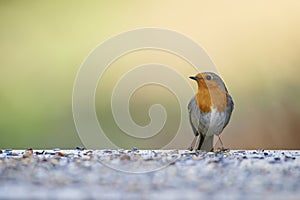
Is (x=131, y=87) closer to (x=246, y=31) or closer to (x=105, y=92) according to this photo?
(x=105, y=92)

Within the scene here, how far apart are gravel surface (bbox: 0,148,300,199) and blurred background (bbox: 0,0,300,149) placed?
241 centimetres

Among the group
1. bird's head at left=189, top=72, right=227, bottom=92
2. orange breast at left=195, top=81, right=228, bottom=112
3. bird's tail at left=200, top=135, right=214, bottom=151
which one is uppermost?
bird's head at left=189, top=72, right=227, bottom=92

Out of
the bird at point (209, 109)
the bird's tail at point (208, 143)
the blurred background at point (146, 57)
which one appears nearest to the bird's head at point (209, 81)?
the bird at point (209, 109)

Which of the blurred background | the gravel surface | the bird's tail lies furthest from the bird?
the blurred background

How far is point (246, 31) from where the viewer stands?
6148 mm

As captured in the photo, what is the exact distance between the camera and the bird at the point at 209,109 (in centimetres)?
401

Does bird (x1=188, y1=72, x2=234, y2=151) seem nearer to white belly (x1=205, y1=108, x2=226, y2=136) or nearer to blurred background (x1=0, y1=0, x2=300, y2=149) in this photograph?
white belly (x1=205, y1=108, x2=226, y2=136)

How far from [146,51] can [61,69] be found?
0.90 m

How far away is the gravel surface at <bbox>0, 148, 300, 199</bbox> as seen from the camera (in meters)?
1.92

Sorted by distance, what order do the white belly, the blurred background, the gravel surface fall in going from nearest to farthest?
the gravel surface → the white belly → the blurred background

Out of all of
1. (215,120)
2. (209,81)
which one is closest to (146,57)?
(209,81)

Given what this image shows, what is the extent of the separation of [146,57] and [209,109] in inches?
87.9

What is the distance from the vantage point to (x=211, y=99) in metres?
4.04

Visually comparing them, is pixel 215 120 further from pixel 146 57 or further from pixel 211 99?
pixel 146 57
